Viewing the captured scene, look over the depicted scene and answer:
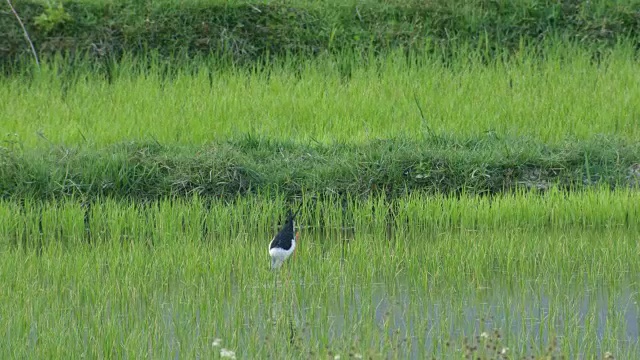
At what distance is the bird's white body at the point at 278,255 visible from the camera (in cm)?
520

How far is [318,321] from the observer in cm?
471

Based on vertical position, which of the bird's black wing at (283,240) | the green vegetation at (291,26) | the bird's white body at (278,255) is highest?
the green vegetation at (291,26)

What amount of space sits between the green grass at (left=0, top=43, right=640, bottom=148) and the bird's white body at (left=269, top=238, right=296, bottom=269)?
226cm

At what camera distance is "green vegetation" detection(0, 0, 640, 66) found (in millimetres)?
9320

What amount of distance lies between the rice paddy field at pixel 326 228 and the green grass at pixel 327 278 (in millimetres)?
14

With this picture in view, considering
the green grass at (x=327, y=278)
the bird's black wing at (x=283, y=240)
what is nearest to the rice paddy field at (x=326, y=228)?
the green grass at (x=327, y=278)

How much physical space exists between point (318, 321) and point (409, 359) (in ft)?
1.97

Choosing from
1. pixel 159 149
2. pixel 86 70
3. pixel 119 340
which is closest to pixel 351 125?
pixel 159 149

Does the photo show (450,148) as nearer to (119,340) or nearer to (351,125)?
(351,125)

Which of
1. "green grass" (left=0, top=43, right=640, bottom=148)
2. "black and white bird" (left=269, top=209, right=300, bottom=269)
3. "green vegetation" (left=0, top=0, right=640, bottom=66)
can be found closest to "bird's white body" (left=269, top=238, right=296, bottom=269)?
A: "black and white bird" (left=269, top=209, right=300, bottom=269)

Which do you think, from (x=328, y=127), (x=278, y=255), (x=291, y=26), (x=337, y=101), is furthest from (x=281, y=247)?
(x=291, y=26)

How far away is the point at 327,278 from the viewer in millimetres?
5211

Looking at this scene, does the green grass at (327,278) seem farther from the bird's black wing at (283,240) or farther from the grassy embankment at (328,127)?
the grassy embankment at (328,127)

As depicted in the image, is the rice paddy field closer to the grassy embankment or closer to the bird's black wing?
the grassy embankment
